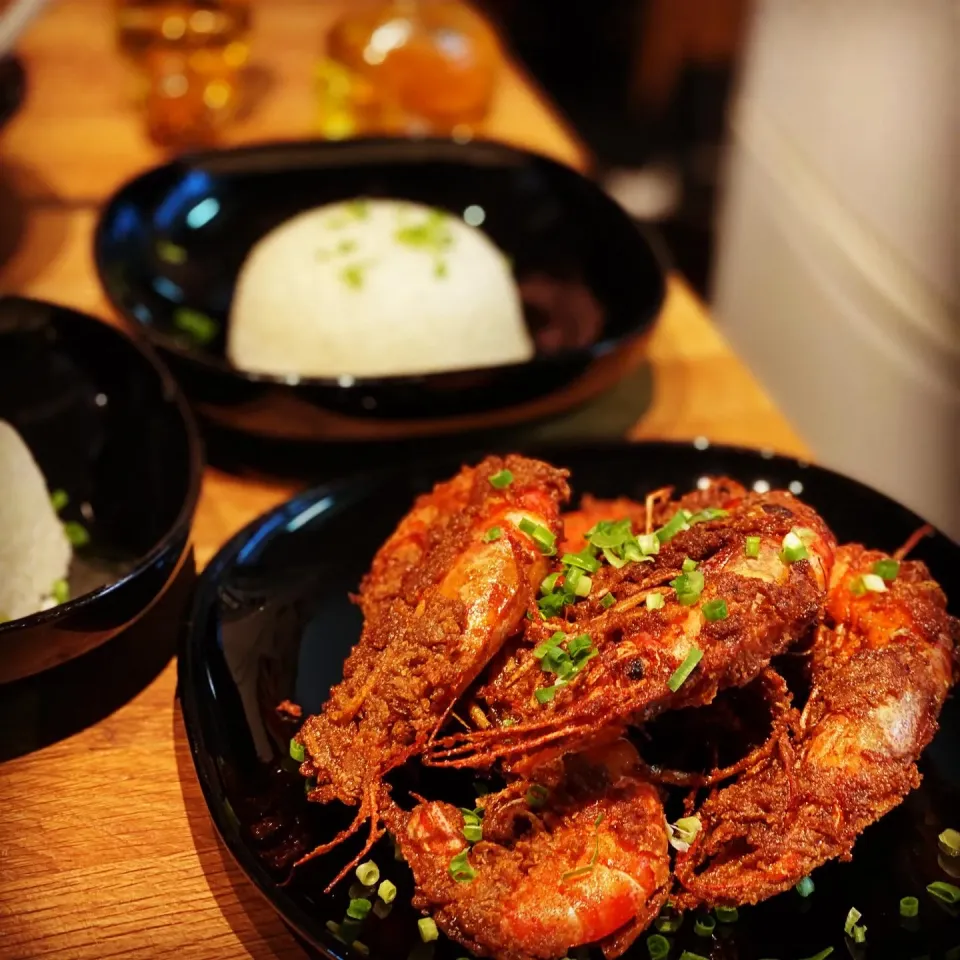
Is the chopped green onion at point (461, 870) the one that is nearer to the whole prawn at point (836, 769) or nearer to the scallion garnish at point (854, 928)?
the whole prawn at point (836, 769)

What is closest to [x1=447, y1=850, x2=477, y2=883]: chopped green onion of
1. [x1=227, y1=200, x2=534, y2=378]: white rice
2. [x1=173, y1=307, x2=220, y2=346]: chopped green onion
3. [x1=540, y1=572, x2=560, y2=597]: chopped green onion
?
[x1=540, y1=572, x2=560, y2=597]: chopped green onion

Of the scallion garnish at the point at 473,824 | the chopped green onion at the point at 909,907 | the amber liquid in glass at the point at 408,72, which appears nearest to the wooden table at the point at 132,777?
the scallion garnish at the point at 473,824

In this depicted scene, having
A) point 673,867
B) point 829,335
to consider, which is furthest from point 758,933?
point 829,335

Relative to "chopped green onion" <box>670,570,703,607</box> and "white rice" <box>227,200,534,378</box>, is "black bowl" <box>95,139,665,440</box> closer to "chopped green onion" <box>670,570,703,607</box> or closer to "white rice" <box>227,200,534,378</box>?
"white rice" <box>227,200,534,378</box>

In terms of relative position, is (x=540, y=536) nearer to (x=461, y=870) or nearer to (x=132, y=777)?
(x=461, y=870)

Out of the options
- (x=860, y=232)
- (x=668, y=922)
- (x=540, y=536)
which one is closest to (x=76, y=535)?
(x=540, y=536)
